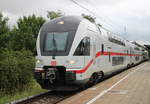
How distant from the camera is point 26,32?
44188 mm

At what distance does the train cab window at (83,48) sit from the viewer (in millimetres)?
9672

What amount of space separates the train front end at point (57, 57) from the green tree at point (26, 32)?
31556 mm

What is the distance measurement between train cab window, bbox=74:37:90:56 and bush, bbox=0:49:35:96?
9.03ft

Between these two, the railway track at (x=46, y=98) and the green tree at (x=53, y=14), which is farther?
the green tree at (x=53, y=14)

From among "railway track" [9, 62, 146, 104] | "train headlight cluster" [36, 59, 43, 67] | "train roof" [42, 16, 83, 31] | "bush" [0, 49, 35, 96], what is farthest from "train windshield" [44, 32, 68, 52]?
"railway track" [9, 62, 146, 104]

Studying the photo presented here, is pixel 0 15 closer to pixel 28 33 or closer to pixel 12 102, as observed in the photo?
pixel 28 33

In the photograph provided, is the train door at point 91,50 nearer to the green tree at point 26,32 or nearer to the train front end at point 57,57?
the train front end at point 57,57

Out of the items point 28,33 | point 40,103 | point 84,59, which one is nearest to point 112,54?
point 84,59

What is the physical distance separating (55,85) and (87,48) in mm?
2211

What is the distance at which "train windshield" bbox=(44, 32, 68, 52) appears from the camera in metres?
9.80

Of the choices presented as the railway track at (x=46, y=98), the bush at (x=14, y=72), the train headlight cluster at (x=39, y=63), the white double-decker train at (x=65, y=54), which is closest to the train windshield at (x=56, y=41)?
the white double-decker train at (x=65, y=54)

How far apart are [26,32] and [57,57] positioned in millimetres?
35885

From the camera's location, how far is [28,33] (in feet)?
143

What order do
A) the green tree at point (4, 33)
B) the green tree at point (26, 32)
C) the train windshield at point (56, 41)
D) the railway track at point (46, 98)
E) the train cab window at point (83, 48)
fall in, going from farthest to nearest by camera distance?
the green tree at point (26, 32) < the green tree at point (4, 33) < the train windshield at point (56, 41) < the train cab window at point (83, 48) < the railway track at point (46, 98)
